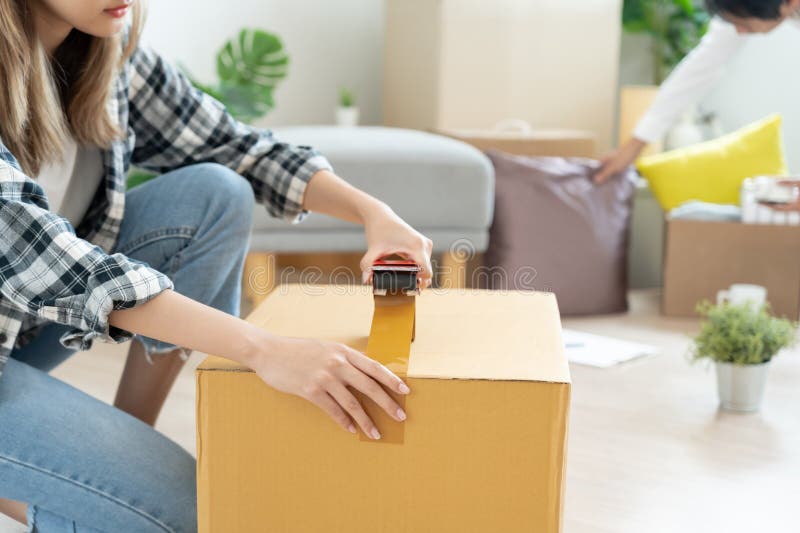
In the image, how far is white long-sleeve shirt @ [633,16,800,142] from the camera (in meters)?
2.38

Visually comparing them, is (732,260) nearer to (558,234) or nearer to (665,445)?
(558,234)

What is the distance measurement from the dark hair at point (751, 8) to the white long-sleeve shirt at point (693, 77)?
0.53 meters

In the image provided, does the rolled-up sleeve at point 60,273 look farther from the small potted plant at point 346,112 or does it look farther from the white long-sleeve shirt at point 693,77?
the small potted plant at point 346,112

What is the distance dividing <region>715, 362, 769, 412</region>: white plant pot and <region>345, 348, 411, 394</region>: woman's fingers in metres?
1.06

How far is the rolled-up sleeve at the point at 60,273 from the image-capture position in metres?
0.84

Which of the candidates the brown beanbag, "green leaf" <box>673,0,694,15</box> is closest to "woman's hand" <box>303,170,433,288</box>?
the brown beanbag

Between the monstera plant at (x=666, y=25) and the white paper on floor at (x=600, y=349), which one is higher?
the monstera plant at (x=666, y=25)

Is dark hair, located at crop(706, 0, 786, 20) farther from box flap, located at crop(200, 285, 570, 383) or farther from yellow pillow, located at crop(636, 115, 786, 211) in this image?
box flap, located at crop(200, 285, 570, 383)

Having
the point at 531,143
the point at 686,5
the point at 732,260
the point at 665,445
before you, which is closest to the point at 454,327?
the point at 665,445

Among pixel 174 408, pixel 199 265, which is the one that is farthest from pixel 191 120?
pixel 174 408

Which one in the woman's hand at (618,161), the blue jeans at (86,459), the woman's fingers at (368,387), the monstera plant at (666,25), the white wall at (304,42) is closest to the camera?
the woman's fingers at (368,387)

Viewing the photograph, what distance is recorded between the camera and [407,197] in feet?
7.15

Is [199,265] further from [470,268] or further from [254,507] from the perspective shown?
[470,268]

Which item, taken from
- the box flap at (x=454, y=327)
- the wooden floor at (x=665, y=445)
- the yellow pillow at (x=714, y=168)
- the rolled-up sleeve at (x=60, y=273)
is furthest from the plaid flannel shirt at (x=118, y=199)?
the yellow pillow at (x=714, y=168)
